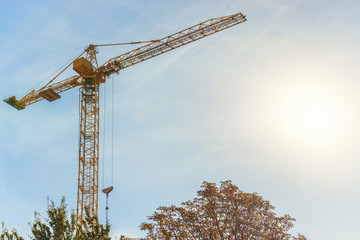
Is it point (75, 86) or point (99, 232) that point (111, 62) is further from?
point (99, 232)

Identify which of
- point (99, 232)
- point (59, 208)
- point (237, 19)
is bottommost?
point (99, 232)

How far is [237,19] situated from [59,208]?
35316 millimetres

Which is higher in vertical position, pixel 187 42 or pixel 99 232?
pixel 187 42

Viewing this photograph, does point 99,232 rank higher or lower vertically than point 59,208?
lower

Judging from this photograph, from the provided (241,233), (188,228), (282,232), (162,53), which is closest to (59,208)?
(188,228)

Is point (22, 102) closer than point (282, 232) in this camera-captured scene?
No

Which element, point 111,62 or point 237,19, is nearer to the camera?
point 237,19

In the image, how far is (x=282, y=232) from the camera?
2238 centimetres

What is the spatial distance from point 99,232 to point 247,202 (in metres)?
10.9

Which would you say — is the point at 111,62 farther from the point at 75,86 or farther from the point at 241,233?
the point at 241,233

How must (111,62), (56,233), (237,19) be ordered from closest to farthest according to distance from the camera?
(56,233) < (237,19) < (111,62)

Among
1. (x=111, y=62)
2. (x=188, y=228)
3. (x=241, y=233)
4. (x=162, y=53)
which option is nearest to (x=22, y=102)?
(x=111, y=62)

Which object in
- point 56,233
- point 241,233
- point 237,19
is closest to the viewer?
point 56,233

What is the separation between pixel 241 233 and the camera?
2212 cm
